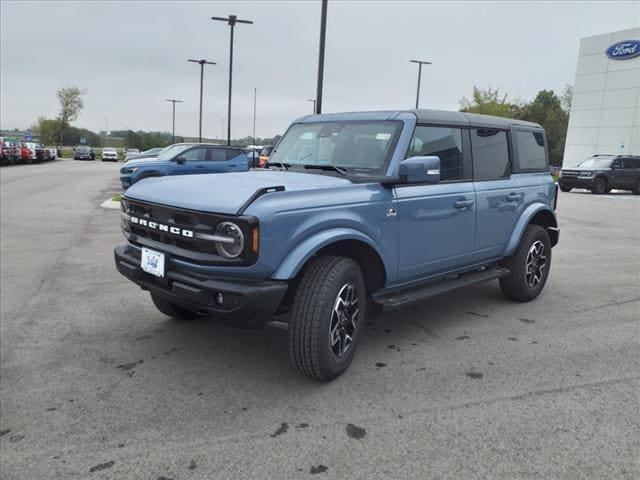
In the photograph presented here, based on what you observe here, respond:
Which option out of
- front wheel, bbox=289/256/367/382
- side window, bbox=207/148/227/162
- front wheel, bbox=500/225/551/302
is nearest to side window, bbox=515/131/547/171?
front wheel, bbox=500/225/551/302

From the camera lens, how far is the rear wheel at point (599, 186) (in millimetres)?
22283

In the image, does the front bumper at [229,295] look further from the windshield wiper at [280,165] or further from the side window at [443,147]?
the side window at [443,147]

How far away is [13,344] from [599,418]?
4259 mm

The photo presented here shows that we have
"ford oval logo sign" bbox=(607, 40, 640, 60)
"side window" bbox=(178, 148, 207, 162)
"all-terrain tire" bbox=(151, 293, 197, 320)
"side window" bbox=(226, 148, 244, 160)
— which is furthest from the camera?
"ford oval logo sign" bbox=(607, 40, 640, 60)

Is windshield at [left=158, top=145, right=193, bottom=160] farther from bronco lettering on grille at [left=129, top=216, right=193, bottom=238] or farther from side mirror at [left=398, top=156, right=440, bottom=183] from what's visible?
side mirror at [left=398, top=156, right=440, bottom=183]

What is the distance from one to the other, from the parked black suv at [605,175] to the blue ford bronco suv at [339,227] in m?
19.5

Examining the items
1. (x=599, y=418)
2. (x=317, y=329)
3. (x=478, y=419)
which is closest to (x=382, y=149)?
(x=317, y=329)

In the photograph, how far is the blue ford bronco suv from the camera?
3092 mm

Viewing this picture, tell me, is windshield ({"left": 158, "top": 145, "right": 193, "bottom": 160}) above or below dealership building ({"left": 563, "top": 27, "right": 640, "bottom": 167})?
below

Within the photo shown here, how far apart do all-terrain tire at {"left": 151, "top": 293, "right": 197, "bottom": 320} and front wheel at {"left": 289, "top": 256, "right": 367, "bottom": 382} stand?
156 cm

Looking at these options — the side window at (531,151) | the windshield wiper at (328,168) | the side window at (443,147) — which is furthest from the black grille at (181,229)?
the side window at (531,151)

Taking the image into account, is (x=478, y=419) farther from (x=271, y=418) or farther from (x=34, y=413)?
(x=34, y=413)

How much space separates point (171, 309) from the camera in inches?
177

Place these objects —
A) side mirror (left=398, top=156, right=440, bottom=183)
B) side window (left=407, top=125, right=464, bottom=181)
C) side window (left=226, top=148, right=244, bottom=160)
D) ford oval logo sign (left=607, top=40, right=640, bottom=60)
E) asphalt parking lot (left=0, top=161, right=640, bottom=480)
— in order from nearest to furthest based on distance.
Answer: asphalt parking lot (left=0, top=161, right=640, bottom=480)
side mirror (left=398, top=156, right=440, bottom=183)
side window (left=407, top=125, right=464, bottom=181)
side window (left=226, top=148, right=244, bottom=160)
ford oval logo sign (left=607, top=40, right=640, bottom=60)
